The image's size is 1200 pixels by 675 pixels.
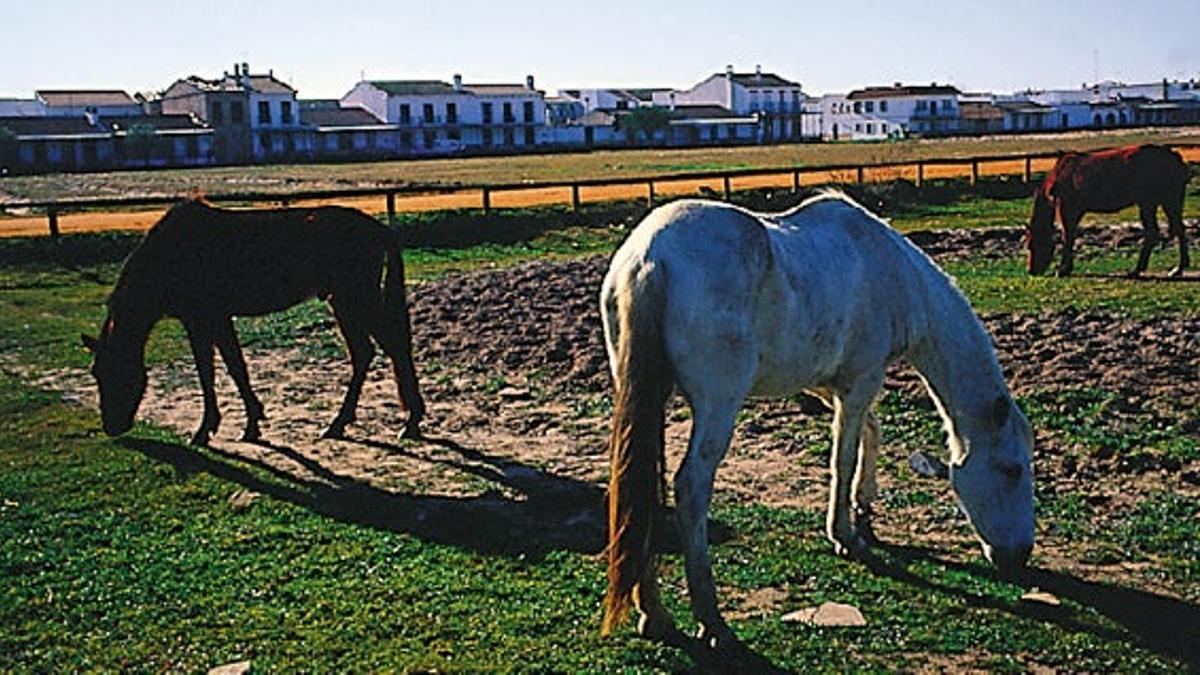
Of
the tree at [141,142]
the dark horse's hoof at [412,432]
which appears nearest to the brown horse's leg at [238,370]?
the dark horse's hoof at [412,432]

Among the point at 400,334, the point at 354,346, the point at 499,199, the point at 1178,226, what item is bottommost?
the point at 354,346

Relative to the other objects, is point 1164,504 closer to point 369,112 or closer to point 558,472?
point 558,472

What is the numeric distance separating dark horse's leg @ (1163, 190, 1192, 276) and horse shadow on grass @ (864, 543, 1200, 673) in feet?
39.0

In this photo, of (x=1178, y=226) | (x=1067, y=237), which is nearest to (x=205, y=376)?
(x=1067, y=237)

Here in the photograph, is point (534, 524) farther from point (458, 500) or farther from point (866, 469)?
point (866, 469)

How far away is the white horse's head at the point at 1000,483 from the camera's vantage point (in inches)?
248

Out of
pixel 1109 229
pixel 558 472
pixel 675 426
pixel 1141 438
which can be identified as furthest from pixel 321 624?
pixel 1109 229

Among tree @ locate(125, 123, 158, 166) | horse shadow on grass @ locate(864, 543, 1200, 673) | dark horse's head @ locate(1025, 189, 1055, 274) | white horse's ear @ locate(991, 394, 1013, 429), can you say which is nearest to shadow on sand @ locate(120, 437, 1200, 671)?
horse shadow on grass @ locate(864, 543, 1200, 673)

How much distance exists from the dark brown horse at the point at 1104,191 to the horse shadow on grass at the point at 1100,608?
40.5 feet

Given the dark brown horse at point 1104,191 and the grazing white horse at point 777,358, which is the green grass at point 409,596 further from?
the dark brown horse at point 1104,191

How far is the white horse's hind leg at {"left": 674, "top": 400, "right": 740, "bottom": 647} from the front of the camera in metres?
5.63

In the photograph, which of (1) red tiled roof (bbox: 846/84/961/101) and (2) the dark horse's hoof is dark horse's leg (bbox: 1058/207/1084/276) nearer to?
(2) the dark horse's hoof

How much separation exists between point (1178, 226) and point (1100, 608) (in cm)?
1329

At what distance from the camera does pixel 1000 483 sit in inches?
250
